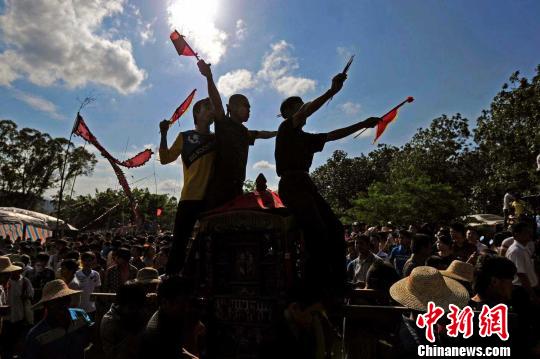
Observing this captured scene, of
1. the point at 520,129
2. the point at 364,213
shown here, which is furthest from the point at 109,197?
the point at 520,129

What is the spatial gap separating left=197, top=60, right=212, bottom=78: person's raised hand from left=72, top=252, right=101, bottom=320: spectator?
14.1 ft

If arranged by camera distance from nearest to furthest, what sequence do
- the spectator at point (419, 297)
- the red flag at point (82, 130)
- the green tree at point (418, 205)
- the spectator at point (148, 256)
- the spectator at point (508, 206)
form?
the spectator at point (419, 297) → the red flag at point (82, 130) → the spectator at point (148, 256) → the spectator at point (508, 206) → the green tree at point (418, 205)

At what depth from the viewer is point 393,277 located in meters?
4.18

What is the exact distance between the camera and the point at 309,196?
3.60m

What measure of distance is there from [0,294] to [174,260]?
4.16m

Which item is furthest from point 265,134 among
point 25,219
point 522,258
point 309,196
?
point 25,219

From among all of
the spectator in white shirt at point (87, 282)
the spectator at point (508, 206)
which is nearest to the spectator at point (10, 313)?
the spectator in white shirt at point (87, 282)

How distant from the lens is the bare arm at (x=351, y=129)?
4196 millimetres

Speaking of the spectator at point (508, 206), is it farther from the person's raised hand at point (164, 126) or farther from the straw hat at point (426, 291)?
the person's raised hand at point (164, 126)

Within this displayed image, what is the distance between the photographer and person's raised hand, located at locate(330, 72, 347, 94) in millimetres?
3418

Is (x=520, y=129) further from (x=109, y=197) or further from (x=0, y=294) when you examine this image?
(x=109, y=197)

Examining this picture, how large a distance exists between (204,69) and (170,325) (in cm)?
245

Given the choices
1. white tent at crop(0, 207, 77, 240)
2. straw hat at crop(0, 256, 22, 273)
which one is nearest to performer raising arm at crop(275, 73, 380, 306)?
straw hat at crop(0, 256, 22, 273)

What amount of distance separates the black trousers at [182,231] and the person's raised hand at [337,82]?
1.67 m
